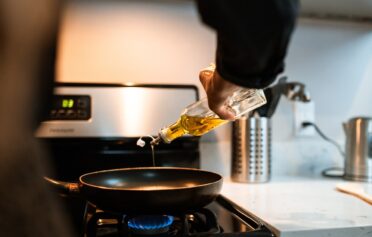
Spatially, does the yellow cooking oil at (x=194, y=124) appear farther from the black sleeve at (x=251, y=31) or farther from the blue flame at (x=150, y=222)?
the black sleeve at (x=251, y=31)

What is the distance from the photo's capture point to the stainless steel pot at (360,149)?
108 centimetres

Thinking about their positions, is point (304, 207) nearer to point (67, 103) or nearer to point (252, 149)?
point (252, 149)

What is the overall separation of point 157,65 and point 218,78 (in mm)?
632

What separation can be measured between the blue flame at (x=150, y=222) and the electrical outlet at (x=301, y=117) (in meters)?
0.66

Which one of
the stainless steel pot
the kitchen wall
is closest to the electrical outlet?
the kitchen wall

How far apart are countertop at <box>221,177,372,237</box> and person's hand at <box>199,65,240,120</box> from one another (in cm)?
Result: 23

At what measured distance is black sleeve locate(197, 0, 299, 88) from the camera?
0.39 m

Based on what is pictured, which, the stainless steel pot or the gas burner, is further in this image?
the stainless steel pot

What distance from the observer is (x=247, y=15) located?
395 millimetres

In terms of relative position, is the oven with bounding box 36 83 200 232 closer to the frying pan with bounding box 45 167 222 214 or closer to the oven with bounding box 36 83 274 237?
the oven with bounding box 36 83 274 237

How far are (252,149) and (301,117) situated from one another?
0.87ft

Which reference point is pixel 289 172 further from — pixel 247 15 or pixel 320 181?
pixel 247 15

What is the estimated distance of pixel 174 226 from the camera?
691 mm

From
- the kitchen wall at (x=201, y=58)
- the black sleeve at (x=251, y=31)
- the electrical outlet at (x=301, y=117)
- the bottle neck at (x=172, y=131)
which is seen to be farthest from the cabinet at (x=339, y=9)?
the black sleeve at (x=251, y=31)
